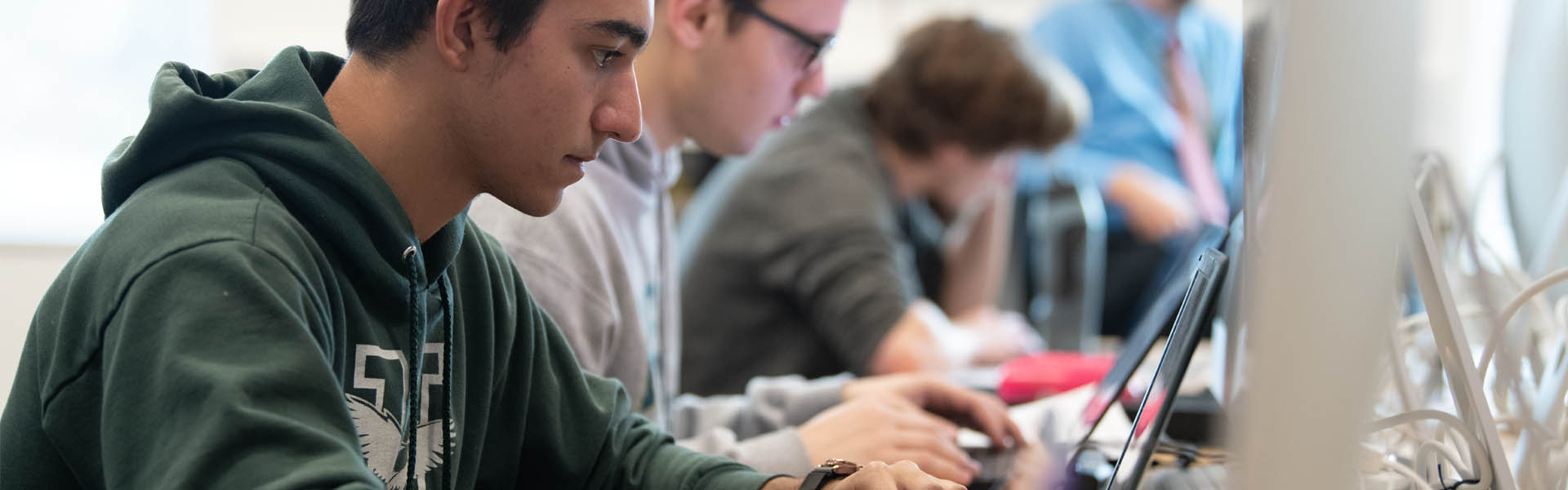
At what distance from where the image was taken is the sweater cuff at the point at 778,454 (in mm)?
851

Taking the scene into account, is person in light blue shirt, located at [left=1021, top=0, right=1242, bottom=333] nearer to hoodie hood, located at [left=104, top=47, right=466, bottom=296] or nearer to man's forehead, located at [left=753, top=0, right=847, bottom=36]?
man's forehead, located at [left=753, top=0, right=847, bottom=36]

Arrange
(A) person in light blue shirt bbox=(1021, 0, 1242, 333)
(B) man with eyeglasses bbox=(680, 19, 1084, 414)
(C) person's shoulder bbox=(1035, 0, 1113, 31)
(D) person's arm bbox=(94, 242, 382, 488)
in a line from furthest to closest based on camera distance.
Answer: (C) person's shoulder bbox=(1035, 0, 1113, 31)
(A) person in light blue shirt bbox=(1021, 0, 1242, 333)
(B) man with eyeglasses bbox=(680, 19, 1084, 414)
(D) person's arm bbox=(94, 242, 382, 488)

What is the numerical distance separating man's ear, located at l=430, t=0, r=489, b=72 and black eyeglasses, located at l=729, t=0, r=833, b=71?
58cm

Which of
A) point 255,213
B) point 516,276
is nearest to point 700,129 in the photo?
point 516,276

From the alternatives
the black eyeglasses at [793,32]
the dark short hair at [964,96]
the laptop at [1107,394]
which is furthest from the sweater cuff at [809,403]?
the dark short hair at [964,96]

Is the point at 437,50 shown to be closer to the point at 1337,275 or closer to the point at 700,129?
the point at 1337,275

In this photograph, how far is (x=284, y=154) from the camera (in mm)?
567

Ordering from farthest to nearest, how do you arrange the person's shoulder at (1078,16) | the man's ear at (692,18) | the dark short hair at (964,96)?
the person's shoulder at (1078,16)
the dark short hair at (964,96)
the man's ear at (692,18)

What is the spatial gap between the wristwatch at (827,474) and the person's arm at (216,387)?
260 mm

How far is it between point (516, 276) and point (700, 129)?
17.4 inches

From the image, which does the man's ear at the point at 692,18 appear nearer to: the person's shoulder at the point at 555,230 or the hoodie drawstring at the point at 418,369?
the person's shoulder at the point at 555,230

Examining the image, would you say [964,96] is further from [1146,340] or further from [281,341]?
[281,341]

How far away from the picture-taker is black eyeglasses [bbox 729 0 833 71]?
1.17 m

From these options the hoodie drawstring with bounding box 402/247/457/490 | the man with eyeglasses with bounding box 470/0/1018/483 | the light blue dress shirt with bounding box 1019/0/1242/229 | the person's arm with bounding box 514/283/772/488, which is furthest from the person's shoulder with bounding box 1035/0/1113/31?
the hoodie drawstring with bounding box 402/247/457/490
